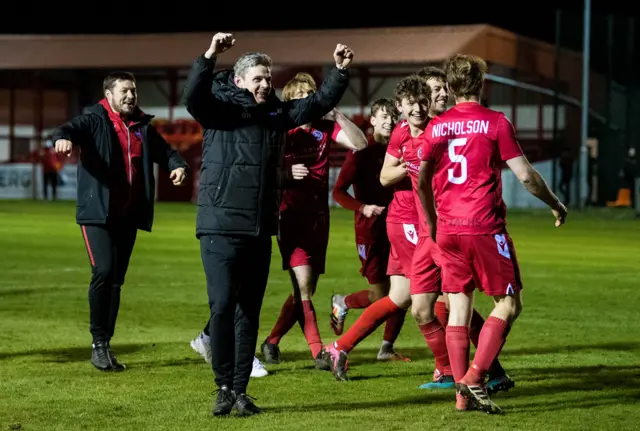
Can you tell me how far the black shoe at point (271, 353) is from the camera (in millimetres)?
9633

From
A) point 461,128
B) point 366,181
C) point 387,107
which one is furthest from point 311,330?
point 461,128

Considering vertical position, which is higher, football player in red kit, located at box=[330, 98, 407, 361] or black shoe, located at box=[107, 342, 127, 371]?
football player in red kit, located at box=[330, 98, 407, 361]

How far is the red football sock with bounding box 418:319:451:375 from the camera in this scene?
840 centimetres

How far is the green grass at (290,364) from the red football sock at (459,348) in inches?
10.2

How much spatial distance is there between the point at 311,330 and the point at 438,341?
4.05 ft

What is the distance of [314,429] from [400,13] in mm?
59244

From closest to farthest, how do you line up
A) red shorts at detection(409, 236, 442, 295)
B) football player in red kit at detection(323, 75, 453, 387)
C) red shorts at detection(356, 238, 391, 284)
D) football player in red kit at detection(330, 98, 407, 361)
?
red shorts at detection(409, 236, 442, 295) → football player in red kit at detection(323, 75, 453, 387) → football player in red kit at detection(330, 98, 407, 361) → red shorts at detection(356, 238, 391, 284)

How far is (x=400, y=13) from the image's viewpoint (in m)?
65.2

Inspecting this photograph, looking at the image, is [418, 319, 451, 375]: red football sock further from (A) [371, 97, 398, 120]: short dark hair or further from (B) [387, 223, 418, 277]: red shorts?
(A) [371, 97, 398, 120]: short dark hair

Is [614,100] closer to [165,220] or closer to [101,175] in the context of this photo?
[165,220]

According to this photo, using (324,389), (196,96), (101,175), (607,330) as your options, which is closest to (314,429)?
(324,389)

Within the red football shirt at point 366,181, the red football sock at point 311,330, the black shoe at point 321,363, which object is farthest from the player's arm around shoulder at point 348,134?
the black shoe at point 321,363

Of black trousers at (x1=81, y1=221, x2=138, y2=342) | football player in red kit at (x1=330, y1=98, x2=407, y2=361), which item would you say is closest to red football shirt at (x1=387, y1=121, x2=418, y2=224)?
football player in red kit at (x1=330, y1=98, x2=407, y2=361)

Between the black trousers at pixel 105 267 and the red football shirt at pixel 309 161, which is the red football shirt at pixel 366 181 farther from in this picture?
the black trousers at pixel 105 267
